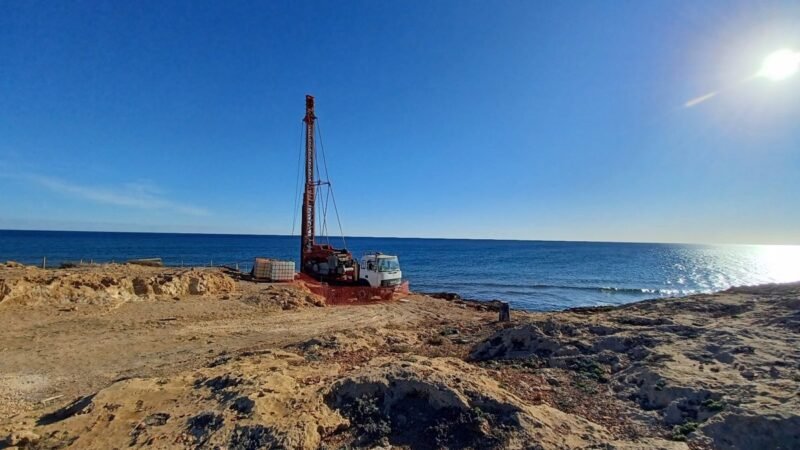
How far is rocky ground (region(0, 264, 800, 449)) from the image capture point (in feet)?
18.5

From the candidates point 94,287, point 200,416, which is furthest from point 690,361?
point 94,287

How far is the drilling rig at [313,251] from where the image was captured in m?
29.3

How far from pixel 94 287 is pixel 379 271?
1526 cm

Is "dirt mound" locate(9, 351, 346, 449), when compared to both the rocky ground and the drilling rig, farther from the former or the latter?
the drilling rig

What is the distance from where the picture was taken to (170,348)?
1265cm

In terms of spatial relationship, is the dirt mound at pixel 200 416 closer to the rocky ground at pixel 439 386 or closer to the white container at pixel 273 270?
the rocky ground at pixel 439 386

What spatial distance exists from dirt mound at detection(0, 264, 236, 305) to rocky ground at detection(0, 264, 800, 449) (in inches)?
140

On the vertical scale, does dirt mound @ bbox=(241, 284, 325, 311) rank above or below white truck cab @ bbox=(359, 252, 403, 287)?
below

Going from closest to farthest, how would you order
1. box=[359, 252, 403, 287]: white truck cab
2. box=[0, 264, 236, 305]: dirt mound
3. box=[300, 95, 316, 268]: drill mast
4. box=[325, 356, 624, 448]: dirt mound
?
box=[325, 356, 624, 448]: dirt mound, box=[0, 264, 236, 305]: dirt mound, box=[359, 252, 403, 287]: white truck cab, box=[300, 95, 316, 268]: drill mast

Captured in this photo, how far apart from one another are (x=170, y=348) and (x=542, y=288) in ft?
120

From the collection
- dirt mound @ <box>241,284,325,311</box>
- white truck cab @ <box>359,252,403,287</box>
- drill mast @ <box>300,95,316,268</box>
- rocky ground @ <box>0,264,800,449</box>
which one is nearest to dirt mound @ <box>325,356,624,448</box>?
rocky ground @ <box>0,264,800,449</box>

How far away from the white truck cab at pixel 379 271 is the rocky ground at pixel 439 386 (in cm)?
1315

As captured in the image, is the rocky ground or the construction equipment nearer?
the rocky ground

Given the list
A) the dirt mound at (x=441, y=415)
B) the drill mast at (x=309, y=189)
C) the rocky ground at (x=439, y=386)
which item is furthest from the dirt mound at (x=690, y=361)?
the drill mast at (x=309, y=189)
